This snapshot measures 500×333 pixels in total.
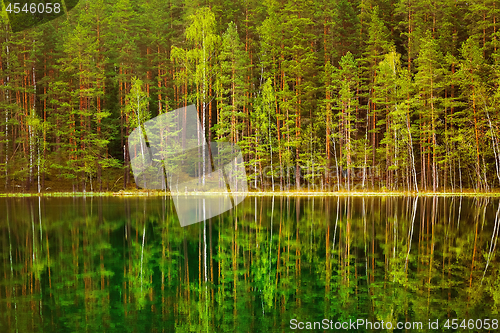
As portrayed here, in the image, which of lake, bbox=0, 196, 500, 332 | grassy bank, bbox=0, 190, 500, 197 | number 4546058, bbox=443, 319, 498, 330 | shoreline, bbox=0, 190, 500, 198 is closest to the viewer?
number 4546058, bbox=443, 319, 498, 330

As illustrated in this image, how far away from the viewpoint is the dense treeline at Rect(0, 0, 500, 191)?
137ft

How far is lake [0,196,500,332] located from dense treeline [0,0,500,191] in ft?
87.2

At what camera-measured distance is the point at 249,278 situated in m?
9.80

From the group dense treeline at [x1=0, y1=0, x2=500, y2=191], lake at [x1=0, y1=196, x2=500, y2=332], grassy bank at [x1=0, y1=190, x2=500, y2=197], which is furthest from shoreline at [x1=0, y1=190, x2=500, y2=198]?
lake at [x1=0, y1=196, x2=500, y2=332]

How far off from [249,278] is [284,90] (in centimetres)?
3617

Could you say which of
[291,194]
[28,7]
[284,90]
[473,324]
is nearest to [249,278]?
[473,324]

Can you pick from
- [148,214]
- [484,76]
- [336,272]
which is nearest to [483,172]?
[484,76]

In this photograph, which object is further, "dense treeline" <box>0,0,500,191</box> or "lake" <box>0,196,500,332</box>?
"dense treeline" <box>0,0,500,191</box>

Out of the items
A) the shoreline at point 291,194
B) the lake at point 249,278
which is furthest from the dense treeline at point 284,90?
the lake at point 249,278

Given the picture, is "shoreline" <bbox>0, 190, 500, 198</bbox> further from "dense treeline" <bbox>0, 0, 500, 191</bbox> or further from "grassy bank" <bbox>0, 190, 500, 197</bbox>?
"dense treeline" <bbox>0, 0, 500, 191</bbox>

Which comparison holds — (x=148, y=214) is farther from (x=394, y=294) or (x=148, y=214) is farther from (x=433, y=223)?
(x=394, y=294)

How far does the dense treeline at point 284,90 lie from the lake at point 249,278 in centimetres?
2659

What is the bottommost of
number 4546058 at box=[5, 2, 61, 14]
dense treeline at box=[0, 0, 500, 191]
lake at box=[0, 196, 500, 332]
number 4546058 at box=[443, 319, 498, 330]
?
lake at box=[0, 196, 500, 332]

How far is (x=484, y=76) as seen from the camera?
42.8 metres
